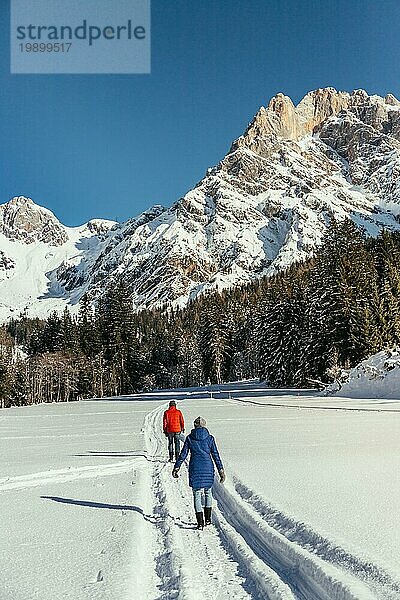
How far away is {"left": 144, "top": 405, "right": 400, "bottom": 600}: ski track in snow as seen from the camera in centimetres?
519

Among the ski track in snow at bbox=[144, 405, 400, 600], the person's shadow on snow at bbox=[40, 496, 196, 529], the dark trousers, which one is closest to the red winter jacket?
the dark trousers

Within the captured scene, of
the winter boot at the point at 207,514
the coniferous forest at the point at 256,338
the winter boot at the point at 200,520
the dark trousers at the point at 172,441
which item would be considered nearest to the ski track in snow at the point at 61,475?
the dark trousers at the point at 172,441

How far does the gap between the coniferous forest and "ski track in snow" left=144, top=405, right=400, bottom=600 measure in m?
33.4

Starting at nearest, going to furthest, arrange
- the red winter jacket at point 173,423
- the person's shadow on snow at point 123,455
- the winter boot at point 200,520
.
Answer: the winter boot at point 200,520
the red winter jacket at point 173,423
the person's shadow on snow at point 123,455

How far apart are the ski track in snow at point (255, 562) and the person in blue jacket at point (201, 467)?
289mm

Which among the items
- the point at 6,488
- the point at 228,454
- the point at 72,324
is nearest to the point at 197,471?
the point at 6,488

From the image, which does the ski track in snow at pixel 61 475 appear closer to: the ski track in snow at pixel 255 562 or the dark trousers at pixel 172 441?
the dark trousers at pixel 172 441

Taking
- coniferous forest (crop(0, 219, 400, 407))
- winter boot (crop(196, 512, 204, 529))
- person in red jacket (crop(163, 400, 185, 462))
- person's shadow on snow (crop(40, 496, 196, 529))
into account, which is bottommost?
person's shadow on snow (crop(40, 496, 196, 529))

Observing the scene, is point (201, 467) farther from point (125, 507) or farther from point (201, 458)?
point (125, 507)

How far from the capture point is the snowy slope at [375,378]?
34.6 metres

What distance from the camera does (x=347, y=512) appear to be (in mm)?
7664

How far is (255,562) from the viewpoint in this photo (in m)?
6.14

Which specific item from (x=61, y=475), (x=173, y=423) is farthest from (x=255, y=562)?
(x=173, y=423)

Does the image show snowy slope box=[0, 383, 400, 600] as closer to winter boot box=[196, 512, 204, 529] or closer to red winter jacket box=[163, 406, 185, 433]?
winter boot box=[196, 512, 204, 529]
